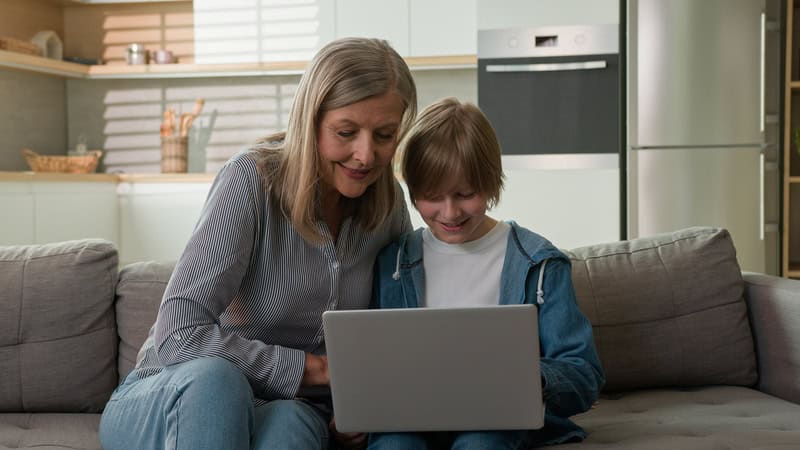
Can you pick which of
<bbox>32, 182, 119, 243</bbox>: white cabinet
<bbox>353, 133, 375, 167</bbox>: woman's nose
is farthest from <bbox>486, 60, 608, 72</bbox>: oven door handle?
<bbox>353, 133, 375, 167</bbox>: woman's nose

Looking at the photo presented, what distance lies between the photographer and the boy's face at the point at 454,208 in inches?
72.6

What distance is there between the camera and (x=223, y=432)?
1.46 metres

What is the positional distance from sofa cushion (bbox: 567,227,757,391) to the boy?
0.40 metres

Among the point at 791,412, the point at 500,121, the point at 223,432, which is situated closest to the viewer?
the point at 223,432

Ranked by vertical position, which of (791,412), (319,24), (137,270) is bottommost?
(791,412)

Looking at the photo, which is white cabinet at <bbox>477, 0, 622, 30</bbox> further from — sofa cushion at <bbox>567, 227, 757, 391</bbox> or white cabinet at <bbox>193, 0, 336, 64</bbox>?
sofa cushion at <bbox>567, 227, 757, 391</bbox>

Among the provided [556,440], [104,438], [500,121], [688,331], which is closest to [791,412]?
[688,331]

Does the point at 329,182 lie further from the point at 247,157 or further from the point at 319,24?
the point at 319,24

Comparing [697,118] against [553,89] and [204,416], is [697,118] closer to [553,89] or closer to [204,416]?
[553,89]

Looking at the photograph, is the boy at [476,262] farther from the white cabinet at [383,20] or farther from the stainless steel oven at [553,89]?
the white cabinet at [383,20]

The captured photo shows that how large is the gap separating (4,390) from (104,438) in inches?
20.9

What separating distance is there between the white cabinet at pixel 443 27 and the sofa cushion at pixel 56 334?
118 inches

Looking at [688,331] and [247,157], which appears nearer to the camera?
[247,157]

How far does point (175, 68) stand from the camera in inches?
213
